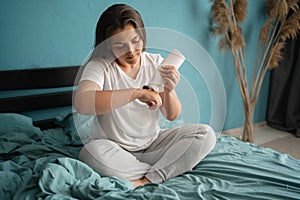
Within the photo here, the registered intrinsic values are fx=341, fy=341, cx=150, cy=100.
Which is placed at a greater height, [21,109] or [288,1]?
[288,1]

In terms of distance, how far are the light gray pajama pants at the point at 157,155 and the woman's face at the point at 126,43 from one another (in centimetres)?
36


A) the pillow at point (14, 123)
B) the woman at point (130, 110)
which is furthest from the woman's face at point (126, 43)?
the pillow at point (14, 123)

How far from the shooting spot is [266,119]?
3.22m

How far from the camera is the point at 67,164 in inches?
46.8

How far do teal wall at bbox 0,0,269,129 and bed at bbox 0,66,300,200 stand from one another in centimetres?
9

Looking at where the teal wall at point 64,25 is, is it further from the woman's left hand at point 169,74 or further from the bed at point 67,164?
the woman's left hand at point 169,74

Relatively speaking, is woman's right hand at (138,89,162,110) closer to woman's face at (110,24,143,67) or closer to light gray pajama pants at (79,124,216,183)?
woman's face at (110,24,143,67)

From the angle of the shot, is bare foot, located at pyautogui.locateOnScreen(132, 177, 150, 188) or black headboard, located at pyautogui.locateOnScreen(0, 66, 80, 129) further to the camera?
black headboard, located at pyautogui.locateOnScreen(0, 66, 80, 129)

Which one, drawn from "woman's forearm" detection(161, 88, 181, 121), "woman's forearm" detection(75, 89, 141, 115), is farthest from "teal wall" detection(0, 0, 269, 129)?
"woman's forearm" detection(75, 89, 141, 115)

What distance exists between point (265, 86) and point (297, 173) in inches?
73.5

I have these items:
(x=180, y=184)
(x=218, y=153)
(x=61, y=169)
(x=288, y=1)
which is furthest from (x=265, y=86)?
(x=61, y=169)

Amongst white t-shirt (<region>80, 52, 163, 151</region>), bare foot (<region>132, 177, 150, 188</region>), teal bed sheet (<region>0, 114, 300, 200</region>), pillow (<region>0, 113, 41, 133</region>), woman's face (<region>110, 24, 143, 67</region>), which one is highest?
woman's face (<region>110, 24, 143, 67</region>)

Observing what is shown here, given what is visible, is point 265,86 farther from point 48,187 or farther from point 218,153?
point 48,187

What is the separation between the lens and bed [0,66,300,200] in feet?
3.64
